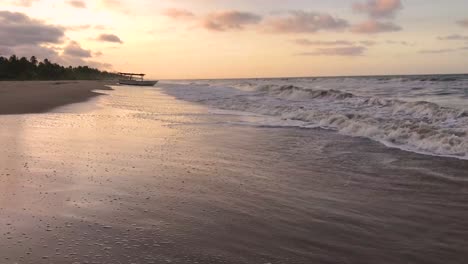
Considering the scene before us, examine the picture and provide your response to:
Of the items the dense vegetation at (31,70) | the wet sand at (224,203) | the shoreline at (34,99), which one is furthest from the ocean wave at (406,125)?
the dense vegetation at (31,70)

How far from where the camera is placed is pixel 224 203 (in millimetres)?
5316

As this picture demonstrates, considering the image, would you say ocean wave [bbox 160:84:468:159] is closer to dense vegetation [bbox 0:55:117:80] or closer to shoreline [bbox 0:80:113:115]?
shoreline [bbox 0:80:113:115]

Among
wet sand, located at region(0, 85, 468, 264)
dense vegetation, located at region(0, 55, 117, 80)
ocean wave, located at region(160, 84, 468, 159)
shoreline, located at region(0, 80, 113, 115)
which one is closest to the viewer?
wet sand, located at region(0, 85, 468, 264)

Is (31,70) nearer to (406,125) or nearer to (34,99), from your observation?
(34,99)

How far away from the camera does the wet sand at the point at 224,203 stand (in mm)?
3797

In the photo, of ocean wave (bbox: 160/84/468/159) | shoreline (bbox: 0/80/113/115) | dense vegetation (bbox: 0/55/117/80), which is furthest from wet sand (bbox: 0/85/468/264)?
dense vegetation (bbox: 0/55/117/80)

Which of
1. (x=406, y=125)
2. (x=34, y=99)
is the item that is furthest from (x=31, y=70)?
(x=406, y=125)

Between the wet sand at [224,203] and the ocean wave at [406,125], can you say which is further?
the ocean wave at [406,125]

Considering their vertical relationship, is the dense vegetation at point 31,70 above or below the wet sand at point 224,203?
above

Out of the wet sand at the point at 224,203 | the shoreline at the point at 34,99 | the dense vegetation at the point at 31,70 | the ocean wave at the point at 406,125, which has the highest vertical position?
the dense vegetation at the point at 31,70

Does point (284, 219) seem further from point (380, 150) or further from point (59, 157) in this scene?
point (380, 150)

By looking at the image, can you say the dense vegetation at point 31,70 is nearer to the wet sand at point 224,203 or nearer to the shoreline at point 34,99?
the shoreline at point 34,99

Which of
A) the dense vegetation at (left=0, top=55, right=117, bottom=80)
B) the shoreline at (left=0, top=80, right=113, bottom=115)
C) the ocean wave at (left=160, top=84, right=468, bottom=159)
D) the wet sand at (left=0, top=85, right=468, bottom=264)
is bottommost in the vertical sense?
the wet sand at (left=0, top=85, right=468, bottom=264)

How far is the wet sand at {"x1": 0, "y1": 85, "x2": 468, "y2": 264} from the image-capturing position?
380 cm
